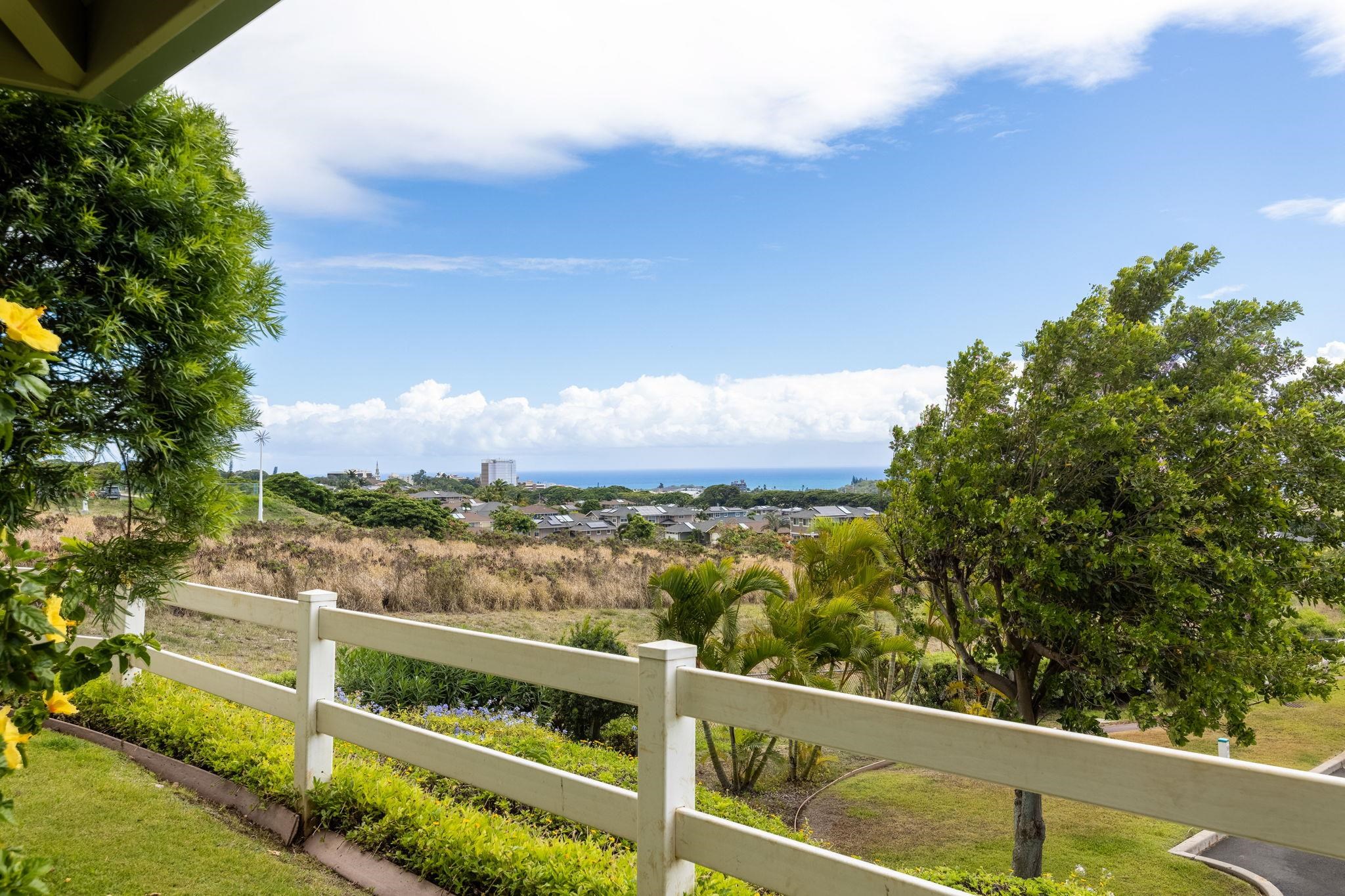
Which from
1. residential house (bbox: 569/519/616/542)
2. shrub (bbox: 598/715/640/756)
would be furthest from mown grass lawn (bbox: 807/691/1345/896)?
→ residential house (bbox: 569/519/616/542)

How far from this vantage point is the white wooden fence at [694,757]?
1.63m

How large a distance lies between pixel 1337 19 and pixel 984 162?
12936 millimetres

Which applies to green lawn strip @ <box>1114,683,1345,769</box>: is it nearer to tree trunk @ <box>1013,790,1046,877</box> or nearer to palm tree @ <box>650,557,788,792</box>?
tree trunk @ <box>1013,790,1046,877</box>

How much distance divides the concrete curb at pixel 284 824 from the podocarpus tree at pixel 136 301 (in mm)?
1231

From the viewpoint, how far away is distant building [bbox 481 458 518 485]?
46.8 metres

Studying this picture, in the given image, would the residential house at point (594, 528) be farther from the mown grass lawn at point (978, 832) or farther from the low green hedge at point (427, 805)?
the low green hedge at point (427, 805)

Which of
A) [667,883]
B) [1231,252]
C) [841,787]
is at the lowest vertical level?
[841,787]

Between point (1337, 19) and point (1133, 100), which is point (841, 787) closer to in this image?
point (1337, 19)

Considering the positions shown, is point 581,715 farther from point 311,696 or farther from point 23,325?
point 23,325

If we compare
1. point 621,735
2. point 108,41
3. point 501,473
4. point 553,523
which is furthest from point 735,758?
point 501,473

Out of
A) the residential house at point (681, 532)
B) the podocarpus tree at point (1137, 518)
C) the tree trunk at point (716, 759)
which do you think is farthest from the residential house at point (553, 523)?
the podocarpus tree at point (1137, 518)

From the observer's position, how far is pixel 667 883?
246 cm

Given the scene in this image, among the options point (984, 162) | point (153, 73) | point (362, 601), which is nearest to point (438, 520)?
point (362, 601)

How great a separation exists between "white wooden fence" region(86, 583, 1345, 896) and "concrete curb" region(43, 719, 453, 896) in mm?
219
